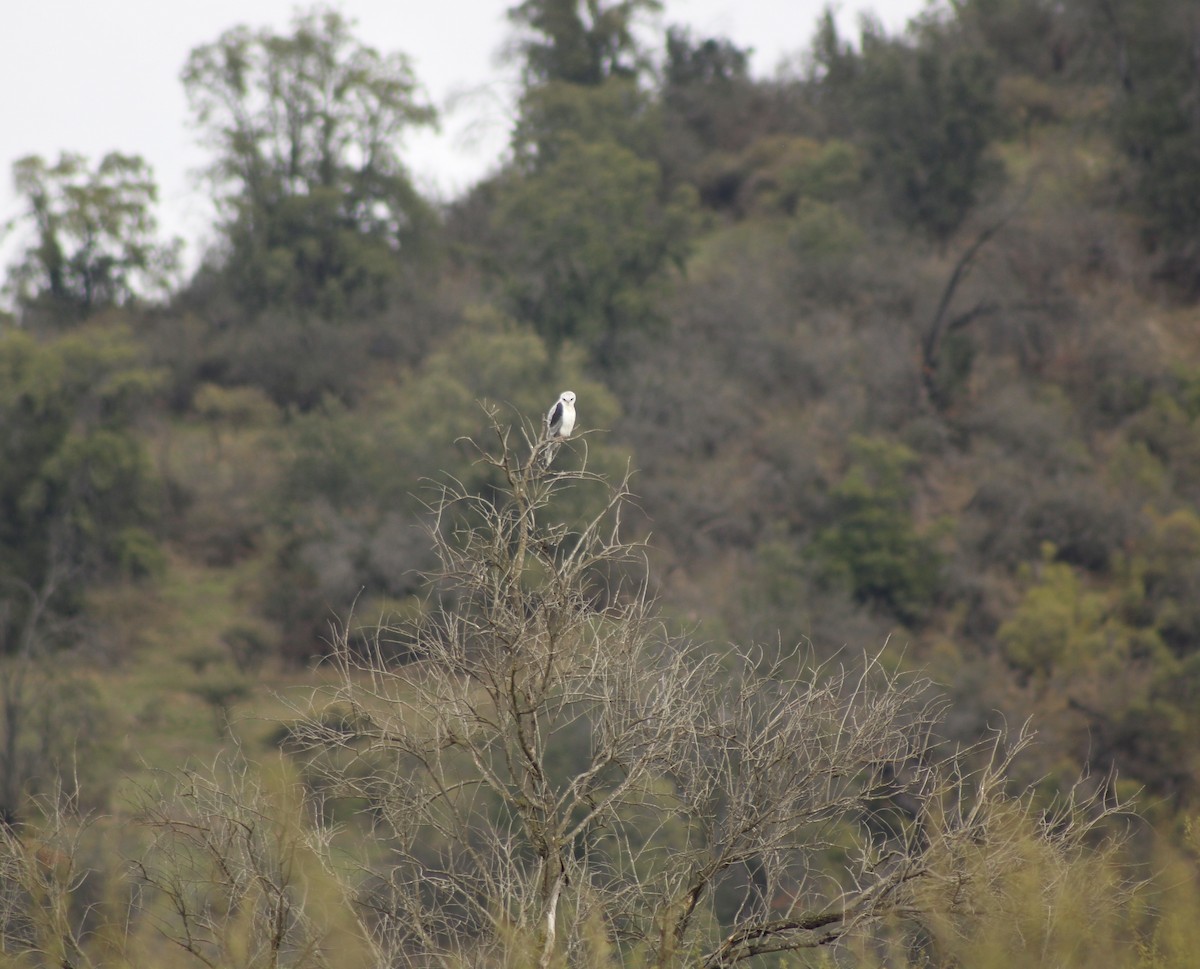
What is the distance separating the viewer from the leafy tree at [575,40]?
3484 centimetres

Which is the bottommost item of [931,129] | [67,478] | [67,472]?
[67,478]

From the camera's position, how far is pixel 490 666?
19.6ft

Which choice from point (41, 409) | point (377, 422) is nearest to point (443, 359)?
point (377, 422)

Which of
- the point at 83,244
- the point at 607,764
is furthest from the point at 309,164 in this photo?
the point at 607,764

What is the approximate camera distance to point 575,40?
3506 cm

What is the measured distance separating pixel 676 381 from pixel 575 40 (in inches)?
484

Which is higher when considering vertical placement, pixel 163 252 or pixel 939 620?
pixel 163 252

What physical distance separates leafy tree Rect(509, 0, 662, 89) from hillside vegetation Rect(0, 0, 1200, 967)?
0.11 m

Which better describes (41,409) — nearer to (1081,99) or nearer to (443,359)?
(443,359)

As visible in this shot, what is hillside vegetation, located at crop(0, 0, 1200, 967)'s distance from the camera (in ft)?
66.4

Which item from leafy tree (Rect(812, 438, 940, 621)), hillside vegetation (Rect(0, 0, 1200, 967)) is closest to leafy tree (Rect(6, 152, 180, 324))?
hillside vegetation (Rect(0, 0, 1200, 967))

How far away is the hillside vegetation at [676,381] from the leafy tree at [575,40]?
0.35ft

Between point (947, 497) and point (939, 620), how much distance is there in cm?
346

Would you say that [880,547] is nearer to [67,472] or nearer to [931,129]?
[931,129]
